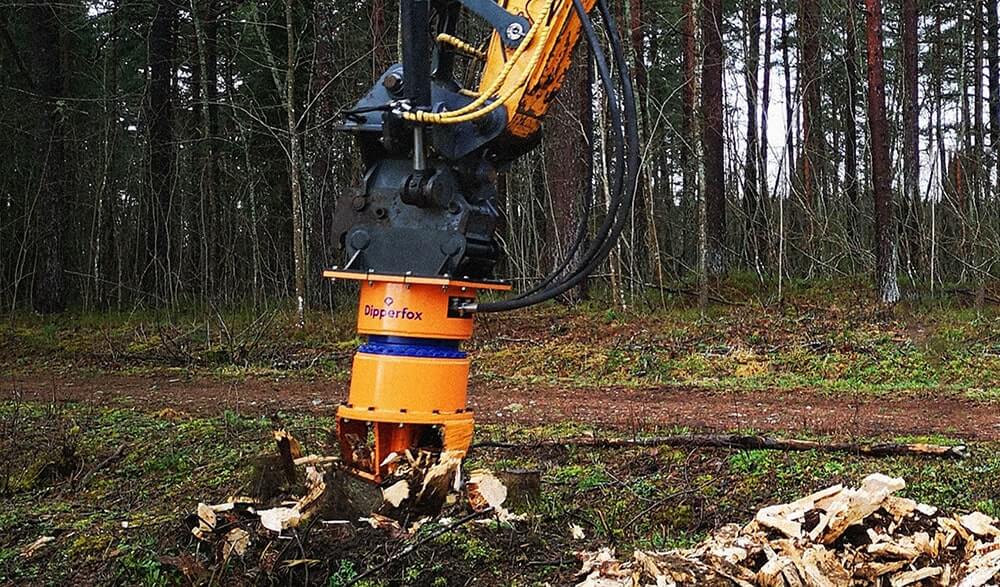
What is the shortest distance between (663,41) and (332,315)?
46.7 feet

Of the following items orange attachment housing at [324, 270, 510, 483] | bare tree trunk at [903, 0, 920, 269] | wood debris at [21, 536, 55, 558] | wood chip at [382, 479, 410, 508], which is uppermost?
bare tree trunk at [903, 0, 920, 269]

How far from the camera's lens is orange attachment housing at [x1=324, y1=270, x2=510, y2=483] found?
4059 millimetres

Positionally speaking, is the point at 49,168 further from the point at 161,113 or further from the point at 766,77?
the point at 766,77

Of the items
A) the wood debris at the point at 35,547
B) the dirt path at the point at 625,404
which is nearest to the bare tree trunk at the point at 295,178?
the dirt path at the point at 625,404

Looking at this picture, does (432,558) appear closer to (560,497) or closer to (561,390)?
(560,497)

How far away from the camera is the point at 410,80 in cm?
416

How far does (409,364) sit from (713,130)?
14647mm

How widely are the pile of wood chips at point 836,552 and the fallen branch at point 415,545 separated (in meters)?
0.50

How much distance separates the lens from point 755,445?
5734 millimetres

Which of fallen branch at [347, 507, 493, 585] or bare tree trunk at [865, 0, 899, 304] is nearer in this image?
fallen branch at [347, 507, 493, 585]

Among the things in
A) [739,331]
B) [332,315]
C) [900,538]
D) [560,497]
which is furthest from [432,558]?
[332,315]

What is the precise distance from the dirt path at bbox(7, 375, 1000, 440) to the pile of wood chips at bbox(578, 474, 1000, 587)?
2673 millimetres

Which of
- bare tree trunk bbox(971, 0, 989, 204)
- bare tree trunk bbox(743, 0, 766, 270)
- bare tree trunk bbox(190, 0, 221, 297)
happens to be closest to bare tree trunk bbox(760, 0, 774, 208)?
bare tree trunk bbox(743, 0, 766, 270)

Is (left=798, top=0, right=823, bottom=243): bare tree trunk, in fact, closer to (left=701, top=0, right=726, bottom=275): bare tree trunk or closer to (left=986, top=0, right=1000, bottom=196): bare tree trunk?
(left=701, top=0, right=726, bottom=275): bare tree trunk
